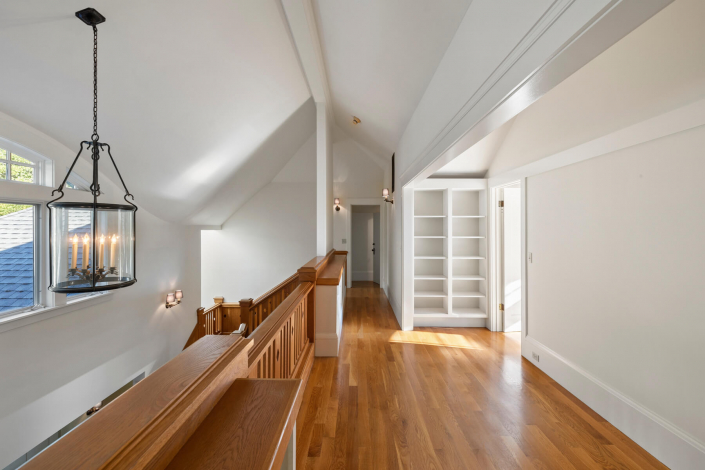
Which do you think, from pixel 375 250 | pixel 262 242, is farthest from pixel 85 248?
pixel 375 250

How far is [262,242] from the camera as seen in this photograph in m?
7.48

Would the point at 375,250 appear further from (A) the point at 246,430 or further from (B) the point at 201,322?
(A) the point at 246,430

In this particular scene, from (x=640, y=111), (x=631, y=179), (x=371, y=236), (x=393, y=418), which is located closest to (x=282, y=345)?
(x=393, y=418)

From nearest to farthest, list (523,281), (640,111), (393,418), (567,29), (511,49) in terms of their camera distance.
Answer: (567,29) → (511,49) → (640,111) → (393,418) → (523,281)

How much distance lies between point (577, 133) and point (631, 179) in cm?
61

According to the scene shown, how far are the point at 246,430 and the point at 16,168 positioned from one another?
382 cm

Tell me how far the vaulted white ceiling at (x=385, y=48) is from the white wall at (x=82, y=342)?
288 cm

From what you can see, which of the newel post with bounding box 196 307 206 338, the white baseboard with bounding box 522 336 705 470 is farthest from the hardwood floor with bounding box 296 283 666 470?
the newel post with bounding box 196 307 206 338

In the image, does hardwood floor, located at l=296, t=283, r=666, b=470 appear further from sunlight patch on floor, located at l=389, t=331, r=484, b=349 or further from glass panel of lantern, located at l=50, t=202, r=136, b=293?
glass panel of lantern, located at l=50, t=202, r=136, b=293

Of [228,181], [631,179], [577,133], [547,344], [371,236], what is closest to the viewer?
[631,179]

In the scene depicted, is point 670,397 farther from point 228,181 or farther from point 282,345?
point 228,181

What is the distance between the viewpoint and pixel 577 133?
260 cm

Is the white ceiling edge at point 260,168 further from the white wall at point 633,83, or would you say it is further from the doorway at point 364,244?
the white wall at point 633,83

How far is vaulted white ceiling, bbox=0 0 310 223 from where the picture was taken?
2178 millimetres
